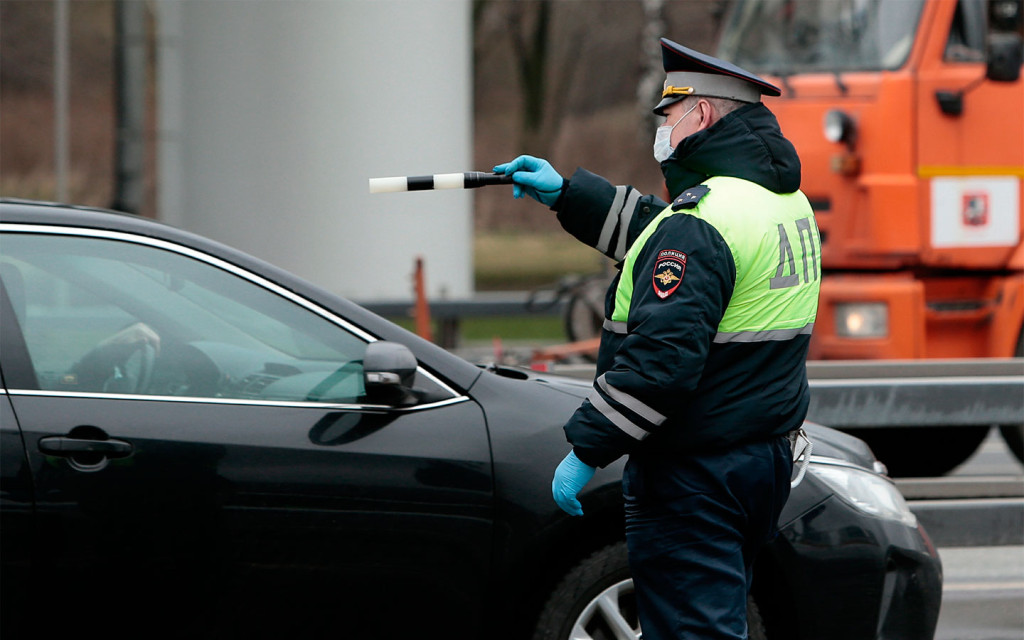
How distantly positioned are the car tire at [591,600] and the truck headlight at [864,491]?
1.66ft

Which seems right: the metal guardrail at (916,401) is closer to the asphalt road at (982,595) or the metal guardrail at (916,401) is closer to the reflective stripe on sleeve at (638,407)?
the asphalt road at (982,595)

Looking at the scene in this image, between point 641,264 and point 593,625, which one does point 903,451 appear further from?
point 641,264

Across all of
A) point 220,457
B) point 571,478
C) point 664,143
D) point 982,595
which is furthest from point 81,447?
point 982,595

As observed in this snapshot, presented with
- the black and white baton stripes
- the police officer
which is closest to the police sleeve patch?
the police officer

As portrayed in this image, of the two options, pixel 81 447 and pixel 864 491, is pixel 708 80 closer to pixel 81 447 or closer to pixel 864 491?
pixel 864 491

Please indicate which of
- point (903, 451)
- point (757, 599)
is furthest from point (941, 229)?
point (757, 599)

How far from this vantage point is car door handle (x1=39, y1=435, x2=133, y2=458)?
10.8ft

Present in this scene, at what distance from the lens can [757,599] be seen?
3.75m

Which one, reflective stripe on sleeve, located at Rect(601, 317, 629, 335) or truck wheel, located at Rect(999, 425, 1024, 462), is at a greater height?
reflective stripe on sleeve, located at Rect(601, 317, 629, 335)

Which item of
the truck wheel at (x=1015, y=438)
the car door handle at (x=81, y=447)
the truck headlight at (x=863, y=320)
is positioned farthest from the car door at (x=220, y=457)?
the truck wheel at (x=1015, y=438)

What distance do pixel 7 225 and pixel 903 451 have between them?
5.24m

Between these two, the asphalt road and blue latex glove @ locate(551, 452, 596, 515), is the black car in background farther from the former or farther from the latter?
the asphalt road

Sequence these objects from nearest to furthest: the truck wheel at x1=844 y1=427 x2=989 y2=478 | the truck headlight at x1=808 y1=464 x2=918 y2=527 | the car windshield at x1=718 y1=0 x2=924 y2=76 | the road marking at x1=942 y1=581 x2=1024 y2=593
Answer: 1. the truck headlight at x1=808 y1=464 x2=918 y2=527
2. the road marking at x1=942 y1=581 x2=1024 y2=593
3. the car windshield at x1=718 y1=0 x2=924 y2=76
4. the truck wheel at x1=844 y1=427 x2=989 y2=478

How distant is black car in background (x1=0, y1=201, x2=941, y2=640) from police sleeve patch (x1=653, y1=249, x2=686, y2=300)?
863 millimetres
